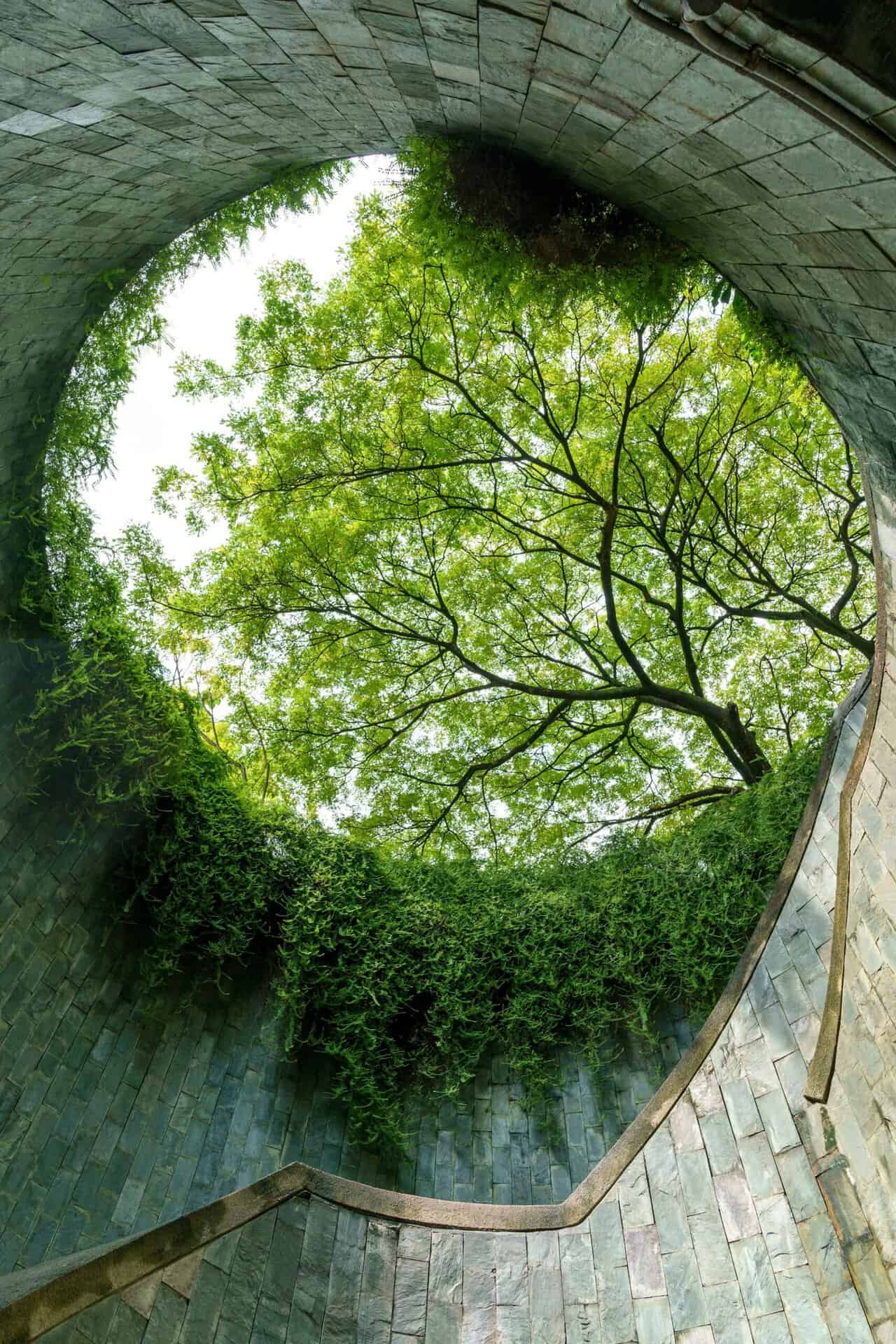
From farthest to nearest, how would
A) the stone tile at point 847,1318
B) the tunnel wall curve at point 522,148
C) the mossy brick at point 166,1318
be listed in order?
the mossy brick at point 166,1318, the stone tile at point 847,1318, the tunnel wall curve at point 522,148

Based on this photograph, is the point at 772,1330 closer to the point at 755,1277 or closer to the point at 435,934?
the point at 755,1277

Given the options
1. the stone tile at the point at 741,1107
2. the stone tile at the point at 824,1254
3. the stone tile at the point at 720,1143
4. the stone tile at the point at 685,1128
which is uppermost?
the stone tile at the point at 824,1254

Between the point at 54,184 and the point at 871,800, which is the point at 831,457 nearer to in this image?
the point at 871,800

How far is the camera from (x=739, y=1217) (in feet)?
13.4

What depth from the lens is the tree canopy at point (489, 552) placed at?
9031mm

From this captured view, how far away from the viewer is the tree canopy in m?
9.03

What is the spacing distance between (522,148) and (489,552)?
6.23m

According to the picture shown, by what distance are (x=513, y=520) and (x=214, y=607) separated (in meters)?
3.66

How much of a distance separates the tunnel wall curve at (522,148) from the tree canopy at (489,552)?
3557mm

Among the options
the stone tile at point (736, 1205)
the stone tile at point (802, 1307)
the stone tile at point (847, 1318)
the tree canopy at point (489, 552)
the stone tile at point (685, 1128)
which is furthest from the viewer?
the tree canopy at point (489, 552)

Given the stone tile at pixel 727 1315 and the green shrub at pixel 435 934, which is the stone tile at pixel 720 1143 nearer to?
the stone tile at pixel 727 1315

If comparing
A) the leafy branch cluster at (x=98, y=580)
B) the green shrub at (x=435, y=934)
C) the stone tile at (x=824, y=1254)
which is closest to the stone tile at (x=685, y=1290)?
the stone tile at (x=824, y=1254)

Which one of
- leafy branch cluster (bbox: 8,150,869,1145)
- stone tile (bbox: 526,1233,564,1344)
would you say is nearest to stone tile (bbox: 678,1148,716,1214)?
stone tile (bbox: 526,1233,564,1344)

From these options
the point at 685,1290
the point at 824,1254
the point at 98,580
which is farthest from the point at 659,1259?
the point at 98,580
